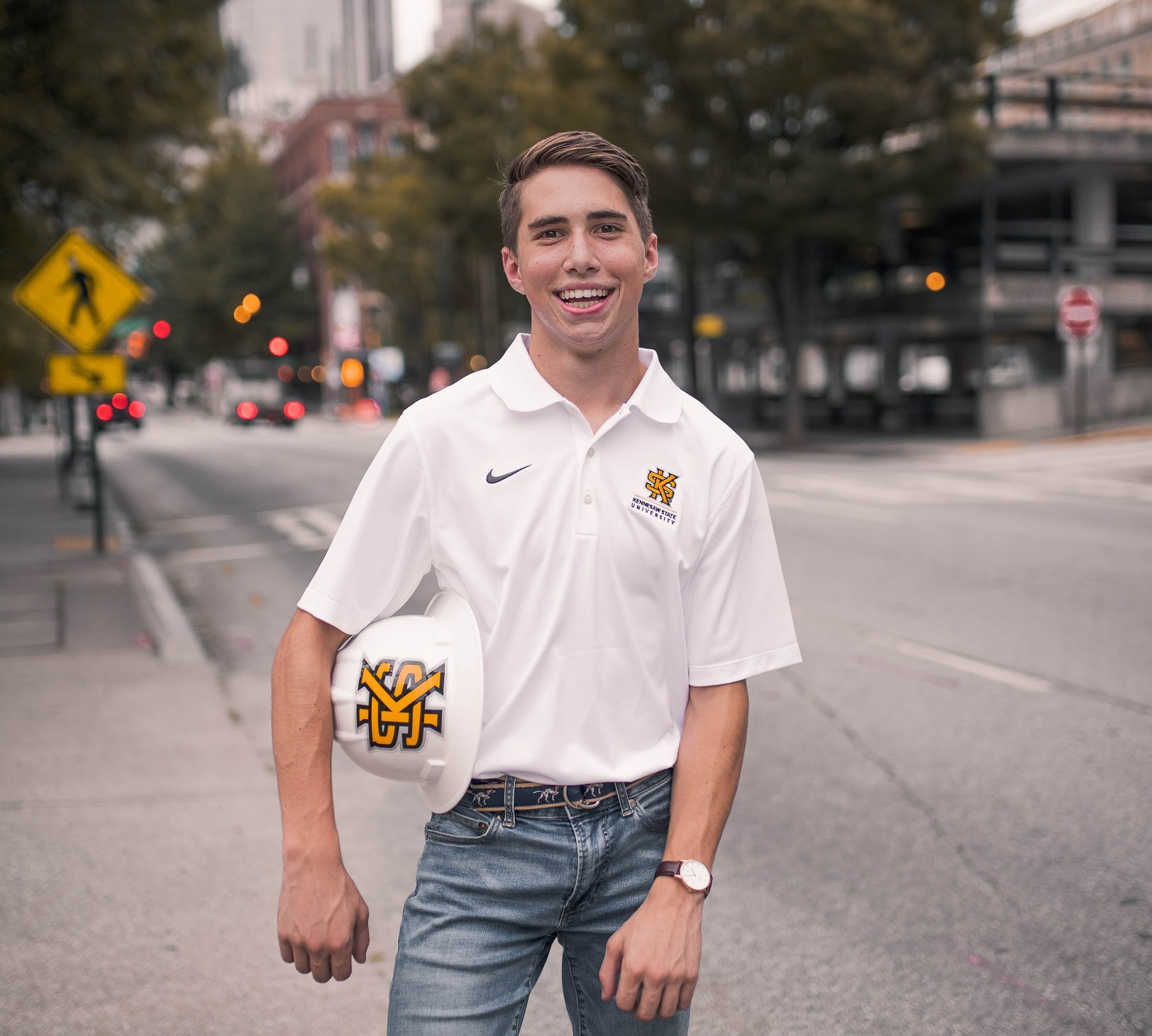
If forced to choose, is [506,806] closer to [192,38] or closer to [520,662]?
[520,662]

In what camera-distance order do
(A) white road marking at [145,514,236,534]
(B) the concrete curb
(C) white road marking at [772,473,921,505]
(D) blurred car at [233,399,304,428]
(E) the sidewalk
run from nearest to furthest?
(E) the sidewalk → (B) the concrete curb → (A) white road marking at [145,514,236,534] → (C) white road marking at [772,473,921,505] → (D) blurred car at [233,399,304,428]

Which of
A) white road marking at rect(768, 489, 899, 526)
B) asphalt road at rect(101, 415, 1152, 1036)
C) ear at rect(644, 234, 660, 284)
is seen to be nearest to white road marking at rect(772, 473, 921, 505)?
white road marking at rect(768, 489, 899, 526)

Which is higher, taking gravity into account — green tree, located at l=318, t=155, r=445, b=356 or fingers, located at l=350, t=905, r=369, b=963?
green tree, located at l=318, t=155, r=445, b=356

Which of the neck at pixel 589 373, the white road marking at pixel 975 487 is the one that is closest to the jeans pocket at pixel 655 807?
the neck at pixel 589 373

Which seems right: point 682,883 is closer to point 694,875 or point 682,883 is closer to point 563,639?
point 694,875

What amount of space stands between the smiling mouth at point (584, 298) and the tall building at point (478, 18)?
40186 millimetres

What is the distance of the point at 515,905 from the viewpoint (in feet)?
6.53

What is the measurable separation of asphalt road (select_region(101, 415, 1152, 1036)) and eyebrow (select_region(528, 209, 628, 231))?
242cm

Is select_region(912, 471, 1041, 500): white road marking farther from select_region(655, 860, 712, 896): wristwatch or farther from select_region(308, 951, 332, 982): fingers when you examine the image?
select_region(308, 951, 332, 982): fingers

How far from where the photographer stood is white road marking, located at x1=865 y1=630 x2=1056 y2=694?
7.33 meters

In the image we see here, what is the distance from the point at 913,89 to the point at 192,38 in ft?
51.7

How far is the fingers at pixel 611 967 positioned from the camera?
1.92 metres

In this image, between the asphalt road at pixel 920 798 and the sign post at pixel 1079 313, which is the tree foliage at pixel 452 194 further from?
the asphalt road at pixel 920 798

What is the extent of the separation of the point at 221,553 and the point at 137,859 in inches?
398
